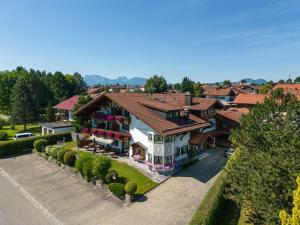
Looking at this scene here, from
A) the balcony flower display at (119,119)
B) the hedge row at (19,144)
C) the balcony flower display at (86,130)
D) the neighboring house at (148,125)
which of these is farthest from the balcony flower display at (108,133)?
the hedge row at (19,144)

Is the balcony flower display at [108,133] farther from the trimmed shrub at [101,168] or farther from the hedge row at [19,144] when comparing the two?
the hedge row at [19,144]

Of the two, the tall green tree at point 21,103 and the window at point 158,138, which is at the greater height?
the tall green tree at point 21,103

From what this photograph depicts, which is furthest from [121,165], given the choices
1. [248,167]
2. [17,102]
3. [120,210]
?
[17,102]

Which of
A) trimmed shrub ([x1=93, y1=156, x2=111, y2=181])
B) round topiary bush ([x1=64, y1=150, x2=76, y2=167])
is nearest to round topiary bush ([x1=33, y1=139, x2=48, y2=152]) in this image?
round topiary bush ([x1=64, y1=150, x2=76, y2=167])

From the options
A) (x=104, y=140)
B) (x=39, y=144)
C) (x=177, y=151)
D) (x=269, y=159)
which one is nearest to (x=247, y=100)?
(x=177, y=151)

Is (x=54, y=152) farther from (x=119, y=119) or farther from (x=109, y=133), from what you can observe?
(x=119, y=119)
